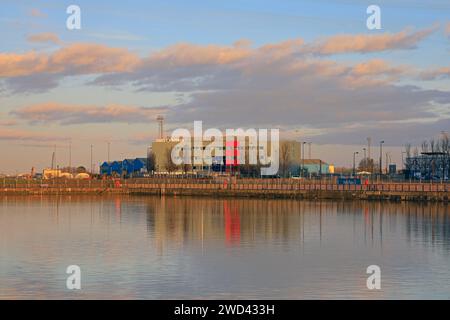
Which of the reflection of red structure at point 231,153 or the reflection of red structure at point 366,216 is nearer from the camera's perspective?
the reflection of red structure at point 366,216

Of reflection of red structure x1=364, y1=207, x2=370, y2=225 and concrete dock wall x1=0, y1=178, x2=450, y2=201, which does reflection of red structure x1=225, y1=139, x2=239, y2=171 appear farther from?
reflection of red structure x1=364, y1=207, x2=370, y2=225

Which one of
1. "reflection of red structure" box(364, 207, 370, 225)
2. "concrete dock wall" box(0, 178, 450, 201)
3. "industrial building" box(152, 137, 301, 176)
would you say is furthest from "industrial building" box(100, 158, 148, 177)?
"reflection of red structure" box(364, 207, 370, 225)

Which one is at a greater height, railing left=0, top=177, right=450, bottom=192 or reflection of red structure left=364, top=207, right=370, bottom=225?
railing left=0, top=177, right=450, bottom=192

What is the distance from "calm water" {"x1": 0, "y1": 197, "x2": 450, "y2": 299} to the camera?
27.0 m

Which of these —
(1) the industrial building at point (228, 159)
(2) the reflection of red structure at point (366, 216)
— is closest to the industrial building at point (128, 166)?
(1) the industrial building at point (228, 159)

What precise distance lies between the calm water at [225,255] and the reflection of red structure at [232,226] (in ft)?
0.42

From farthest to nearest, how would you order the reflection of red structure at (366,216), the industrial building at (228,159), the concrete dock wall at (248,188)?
the industrial building at (228,159)
the concrete dock wall at (248,188)
the reflection of red structure at (366,216)

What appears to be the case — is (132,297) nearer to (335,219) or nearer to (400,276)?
(400,276)

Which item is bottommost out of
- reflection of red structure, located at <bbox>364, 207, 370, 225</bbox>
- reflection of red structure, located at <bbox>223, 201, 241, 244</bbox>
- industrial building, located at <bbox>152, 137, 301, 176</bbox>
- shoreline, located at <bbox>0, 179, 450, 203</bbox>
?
reflection of red structure, located at <bbox>364, 207, 370, 225</bbox>

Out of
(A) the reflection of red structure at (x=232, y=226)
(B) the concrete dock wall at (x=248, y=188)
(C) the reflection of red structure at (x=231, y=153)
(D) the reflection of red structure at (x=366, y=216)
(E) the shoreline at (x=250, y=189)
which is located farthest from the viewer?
(C) the reflection of red structure at (x=231, y=153)

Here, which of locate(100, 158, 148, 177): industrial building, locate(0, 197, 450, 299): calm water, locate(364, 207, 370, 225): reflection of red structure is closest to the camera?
locate(0, 197, 450, 299): calm water

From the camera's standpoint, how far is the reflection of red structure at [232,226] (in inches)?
1740

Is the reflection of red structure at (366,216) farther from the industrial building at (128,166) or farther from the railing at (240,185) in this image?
the industrial building at (128,166)

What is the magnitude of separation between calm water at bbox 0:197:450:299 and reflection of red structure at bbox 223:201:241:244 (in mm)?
128
